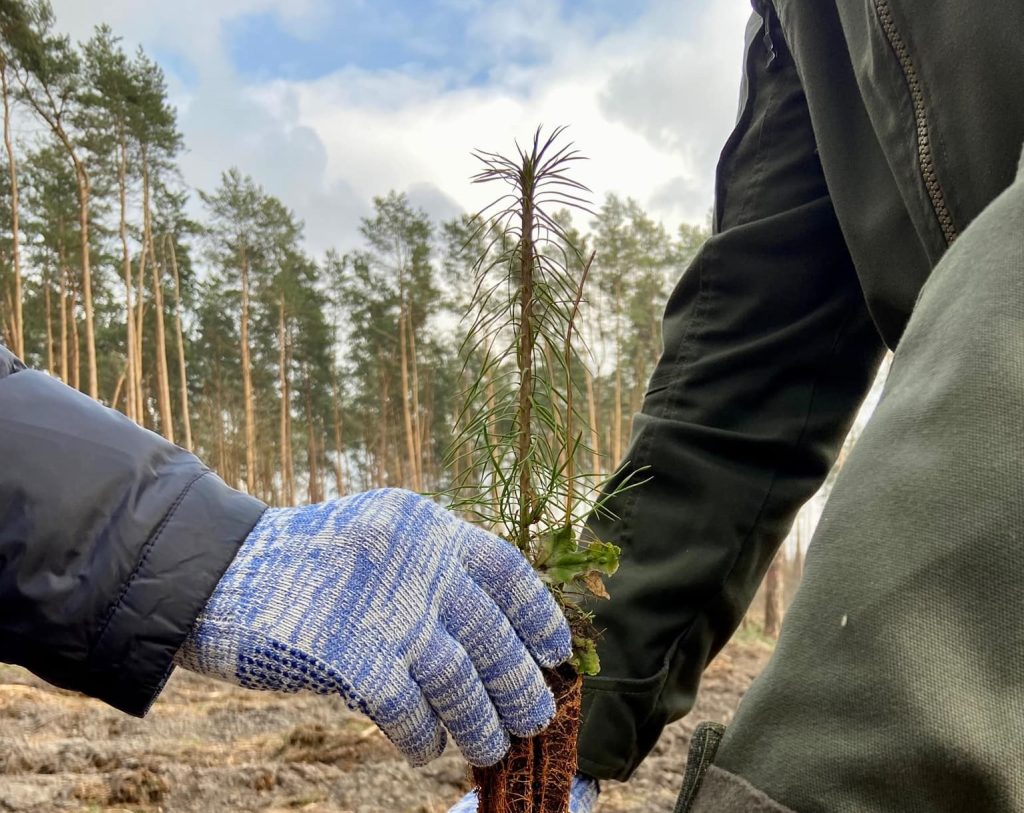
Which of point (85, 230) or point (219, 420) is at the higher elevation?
point (85, 230)

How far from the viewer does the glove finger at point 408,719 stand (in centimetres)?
110

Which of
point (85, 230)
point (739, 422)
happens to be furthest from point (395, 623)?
point (85, 230)

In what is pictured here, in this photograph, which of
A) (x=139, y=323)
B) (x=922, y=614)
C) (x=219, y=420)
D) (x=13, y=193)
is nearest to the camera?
(x=922, y=614)

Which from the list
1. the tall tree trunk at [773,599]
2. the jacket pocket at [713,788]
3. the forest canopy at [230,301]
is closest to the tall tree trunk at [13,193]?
the forest canopy at [230,301]

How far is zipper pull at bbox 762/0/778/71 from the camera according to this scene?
1639 mm

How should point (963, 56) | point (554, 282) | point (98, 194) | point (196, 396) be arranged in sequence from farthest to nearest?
point (196, 396) < point (98, 194) < point (554, 282) < point (963, 56)

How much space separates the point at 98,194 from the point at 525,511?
18.6 meters

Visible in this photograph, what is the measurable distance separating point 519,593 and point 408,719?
0.27m

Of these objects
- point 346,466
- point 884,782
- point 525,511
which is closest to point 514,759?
point 525,511

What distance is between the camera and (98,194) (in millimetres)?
16375

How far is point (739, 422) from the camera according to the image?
173cm

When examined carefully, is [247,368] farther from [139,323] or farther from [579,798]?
[579,798]

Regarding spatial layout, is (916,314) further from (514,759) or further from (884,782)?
(514,759)

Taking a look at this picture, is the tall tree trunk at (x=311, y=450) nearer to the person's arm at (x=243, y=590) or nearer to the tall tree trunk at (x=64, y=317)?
the tall tree trunk at (x=64, y=317)
